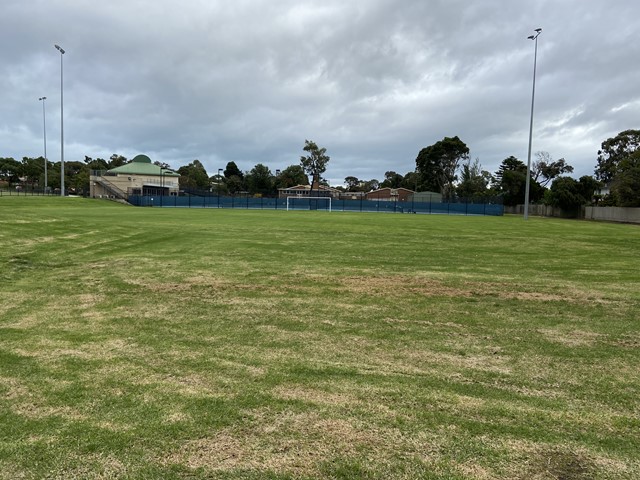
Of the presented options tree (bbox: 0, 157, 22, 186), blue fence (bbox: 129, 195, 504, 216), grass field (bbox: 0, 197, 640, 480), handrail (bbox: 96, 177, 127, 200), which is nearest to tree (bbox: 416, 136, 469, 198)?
blue fence (bbox: 129, 195, 504, 216)

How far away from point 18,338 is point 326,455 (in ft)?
15.4

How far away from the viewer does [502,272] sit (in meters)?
11.5

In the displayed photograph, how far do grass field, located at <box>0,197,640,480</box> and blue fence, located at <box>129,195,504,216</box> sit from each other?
6207 cm

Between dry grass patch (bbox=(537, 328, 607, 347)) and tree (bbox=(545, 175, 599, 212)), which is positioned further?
tree (bbox=(545, 175, 599, 212))

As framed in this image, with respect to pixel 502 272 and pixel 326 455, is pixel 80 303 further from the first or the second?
pixel 502 272

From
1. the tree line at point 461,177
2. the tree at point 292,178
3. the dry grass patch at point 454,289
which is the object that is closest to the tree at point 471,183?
the tree line at point 461,177

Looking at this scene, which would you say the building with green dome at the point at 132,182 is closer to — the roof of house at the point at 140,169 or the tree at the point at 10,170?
the roof of house at the point at 140,169

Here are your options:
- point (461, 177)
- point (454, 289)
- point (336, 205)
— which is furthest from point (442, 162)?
point (454, 289)

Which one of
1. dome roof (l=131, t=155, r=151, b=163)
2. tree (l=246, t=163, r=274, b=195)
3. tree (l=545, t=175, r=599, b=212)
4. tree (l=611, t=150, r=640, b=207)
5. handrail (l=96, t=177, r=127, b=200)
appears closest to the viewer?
tree (l=611, t=150, r=640, b=207)

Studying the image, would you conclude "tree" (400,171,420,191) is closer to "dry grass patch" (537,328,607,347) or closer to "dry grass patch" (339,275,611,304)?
"dry grass patch" (339,275,611,304)

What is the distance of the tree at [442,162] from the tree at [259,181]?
42.5 meters

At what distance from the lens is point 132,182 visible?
9431 centimetres

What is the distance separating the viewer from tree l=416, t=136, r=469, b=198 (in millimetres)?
96188

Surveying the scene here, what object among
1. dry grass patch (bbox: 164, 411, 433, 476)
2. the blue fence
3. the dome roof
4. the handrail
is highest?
the dome roof
